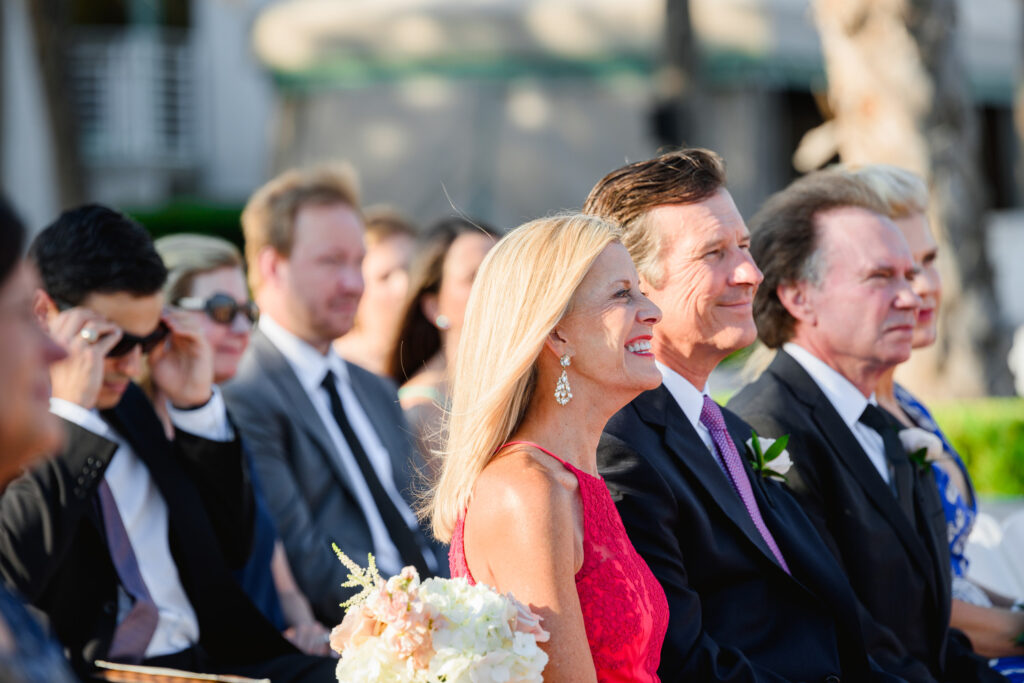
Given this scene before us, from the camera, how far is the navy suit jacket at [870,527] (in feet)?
12.0

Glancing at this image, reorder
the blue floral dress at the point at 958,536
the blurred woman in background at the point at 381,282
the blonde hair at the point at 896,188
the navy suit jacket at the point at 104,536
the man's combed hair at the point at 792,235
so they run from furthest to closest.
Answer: the blurred woman in background at the point at 381,282 → the blonde hair at the point at 896,188 → the blue floral dress at the point at 958,536 → the man's combed hair at the point at 792,235 → the navy suit jacket at the point at 104,536

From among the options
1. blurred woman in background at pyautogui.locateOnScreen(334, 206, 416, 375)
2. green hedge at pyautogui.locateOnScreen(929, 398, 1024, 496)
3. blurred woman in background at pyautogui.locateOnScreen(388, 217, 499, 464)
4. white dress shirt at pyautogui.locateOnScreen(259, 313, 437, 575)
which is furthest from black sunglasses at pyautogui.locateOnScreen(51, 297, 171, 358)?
green hedge at pyautogui.locateOnScreen(929, 398, 1024, 496)

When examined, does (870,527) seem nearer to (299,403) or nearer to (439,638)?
(439,638)

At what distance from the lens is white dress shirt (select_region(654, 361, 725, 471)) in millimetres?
3309

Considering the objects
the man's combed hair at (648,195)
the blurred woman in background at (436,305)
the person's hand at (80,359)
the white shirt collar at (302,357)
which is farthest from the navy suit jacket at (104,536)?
the blurred woman in background at (436,305)

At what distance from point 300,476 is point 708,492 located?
2.10m

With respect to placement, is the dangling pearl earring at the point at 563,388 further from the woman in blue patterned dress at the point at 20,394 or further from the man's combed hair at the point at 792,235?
the man's combed hair at the point at 792,235

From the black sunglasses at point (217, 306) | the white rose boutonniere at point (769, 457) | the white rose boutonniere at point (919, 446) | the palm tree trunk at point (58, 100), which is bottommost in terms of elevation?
the palm tree trunk at point (58, 100)

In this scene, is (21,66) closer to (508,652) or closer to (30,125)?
(30,125)

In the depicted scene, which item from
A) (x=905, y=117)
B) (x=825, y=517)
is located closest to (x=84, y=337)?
(x=825, y=517)

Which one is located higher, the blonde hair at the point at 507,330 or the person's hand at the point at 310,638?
the blonde hair at the point at 507,330

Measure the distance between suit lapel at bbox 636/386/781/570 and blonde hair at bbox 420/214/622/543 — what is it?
51 centimetres

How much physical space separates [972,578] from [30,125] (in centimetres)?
1974

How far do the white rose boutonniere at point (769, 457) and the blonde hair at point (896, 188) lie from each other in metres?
1.29
